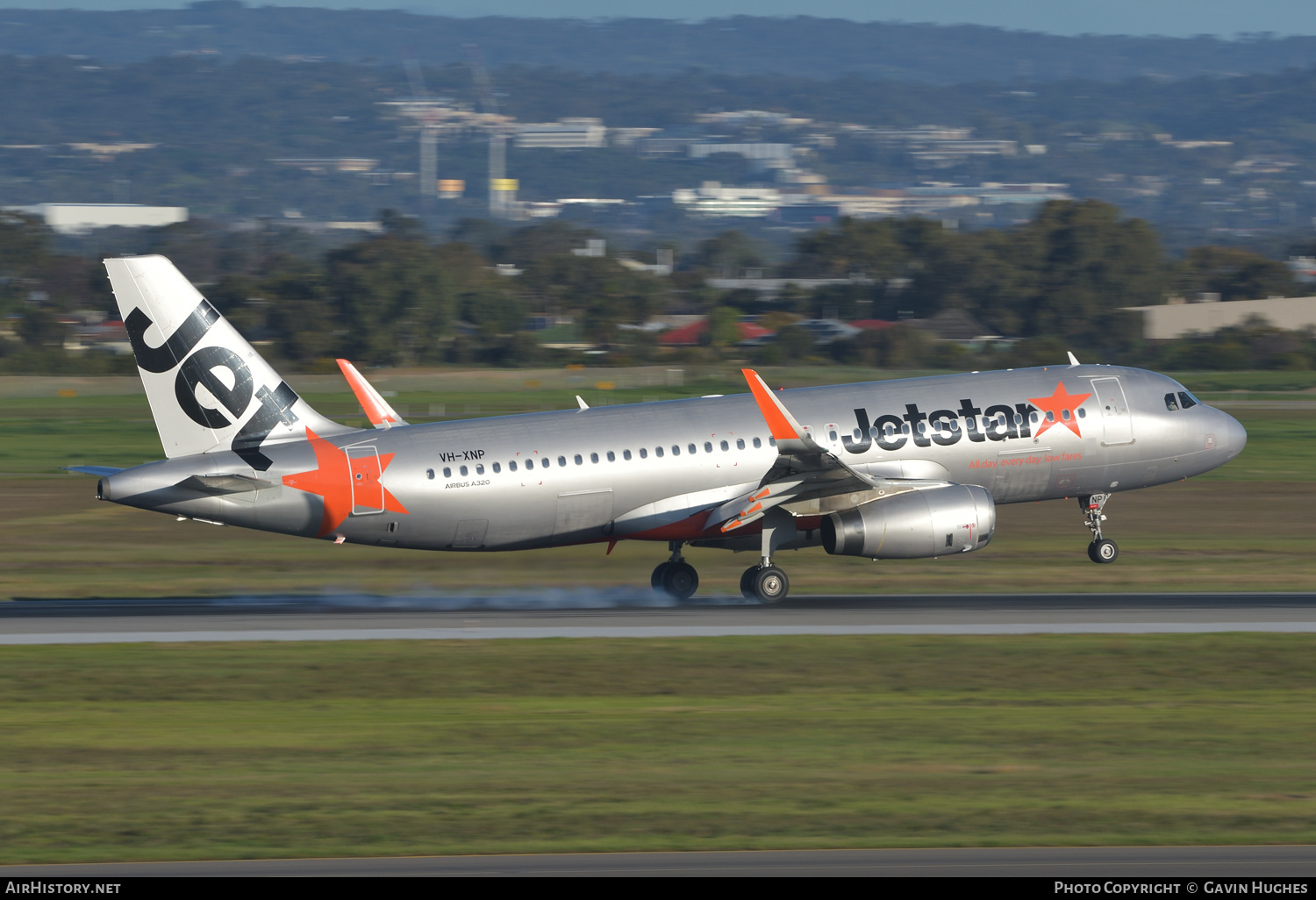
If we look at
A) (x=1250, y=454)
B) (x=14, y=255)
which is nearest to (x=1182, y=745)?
(x=1250, y=454)

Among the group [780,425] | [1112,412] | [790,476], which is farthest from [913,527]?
[1112,412]

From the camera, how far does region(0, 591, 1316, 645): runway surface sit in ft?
105

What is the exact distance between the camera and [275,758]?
73.9ft

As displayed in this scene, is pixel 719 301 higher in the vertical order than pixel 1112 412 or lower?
higher

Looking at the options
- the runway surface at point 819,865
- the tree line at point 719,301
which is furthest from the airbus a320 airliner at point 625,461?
the tree line at point 719,301

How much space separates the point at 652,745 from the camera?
23.3 m

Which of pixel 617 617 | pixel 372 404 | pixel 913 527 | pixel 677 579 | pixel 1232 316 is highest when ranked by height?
pixel 1232 316

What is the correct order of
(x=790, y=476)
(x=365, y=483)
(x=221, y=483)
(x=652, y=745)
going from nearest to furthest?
(x=652, y=745)
(x=221, y=483)
(x=365, y=483)
(x=790, y=476)

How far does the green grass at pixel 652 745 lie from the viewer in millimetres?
18656

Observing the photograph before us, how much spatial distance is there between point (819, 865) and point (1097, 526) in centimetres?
2576

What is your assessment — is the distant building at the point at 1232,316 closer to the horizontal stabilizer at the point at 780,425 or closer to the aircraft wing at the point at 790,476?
the aircraft wing at the point at 790,476

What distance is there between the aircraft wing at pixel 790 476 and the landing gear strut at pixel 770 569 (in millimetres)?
403

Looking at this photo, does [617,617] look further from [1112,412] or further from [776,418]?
[1112,412]

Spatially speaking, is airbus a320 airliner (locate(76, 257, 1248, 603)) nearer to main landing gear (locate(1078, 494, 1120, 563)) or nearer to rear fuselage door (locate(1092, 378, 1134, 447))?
rear fuselage door (locate(1092, 378, 1134, 447))
